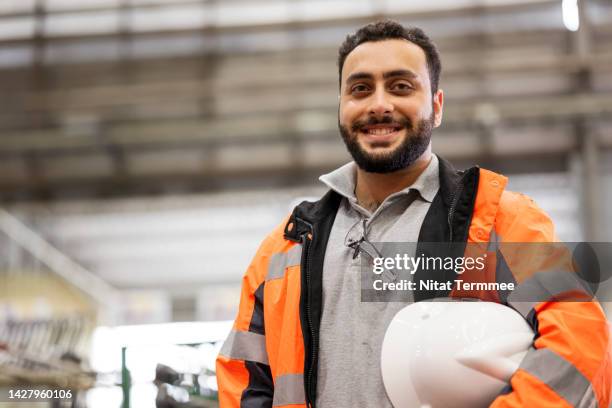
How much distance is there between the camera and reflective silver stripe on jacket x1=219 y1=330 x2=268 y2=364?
194cm

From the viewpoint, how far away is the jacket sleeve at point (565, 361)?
153 centimetres

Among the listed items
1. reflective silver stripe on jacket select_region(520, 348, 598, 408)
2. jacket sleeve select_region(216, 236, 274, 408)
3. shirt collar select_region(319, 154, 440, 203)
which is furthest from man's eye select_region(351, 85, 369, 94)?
reflective silver stripe on jacket select_region(520, 348, 598, 408)

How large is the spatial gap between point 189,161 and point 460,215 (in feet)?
19.8

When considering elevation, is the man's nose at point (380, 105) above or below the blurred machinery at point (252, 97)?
below

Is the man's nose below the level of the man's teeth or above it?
above

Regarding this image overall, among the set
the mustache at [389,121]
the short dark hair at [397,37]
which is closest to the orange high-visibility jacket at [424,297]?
the mustache at [389,121]

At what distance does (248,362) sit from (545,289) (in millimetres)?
731

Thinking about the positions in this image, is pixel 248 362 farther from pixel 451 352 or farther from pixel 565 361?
pixel 565 361

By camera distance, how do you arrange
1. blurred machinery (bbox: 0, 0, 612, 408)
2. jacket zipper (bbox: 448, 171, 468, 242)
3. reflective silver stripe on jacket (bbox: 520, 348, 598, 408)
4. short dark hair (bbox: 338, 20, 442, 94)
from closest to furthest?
reflective silver stripe on jacket (bbox: 520, 348, 598, 408)
jacket zipper (bbox: 448, 171, 468, 242)
short dark hair (bbox: 338, 20, 442, 94)
blurred machinery (bbox: 0, 0, 612, 408)

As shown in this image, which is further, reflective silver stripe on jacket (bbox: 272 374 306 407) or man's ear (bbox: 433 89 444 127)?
man's ear (bbox: 433 89 444 127)

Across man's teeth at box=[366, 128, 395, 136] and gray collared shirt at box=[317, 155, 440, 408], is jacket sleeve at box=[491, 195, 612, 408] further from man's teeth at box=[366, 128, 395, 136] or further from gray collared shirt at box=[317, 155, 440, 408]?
man's teeth at box=[366, 128, 395, 136]

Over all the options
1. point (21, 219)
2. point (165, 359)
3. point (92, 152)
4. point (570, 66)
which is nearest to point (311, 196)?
point (92, 152)

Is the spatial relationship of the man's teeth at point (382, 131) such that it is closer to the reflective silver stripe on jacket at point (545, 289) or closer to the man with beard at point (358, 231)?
the man with beard at point (358, 231)

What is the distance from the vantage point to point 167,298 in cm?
1295
